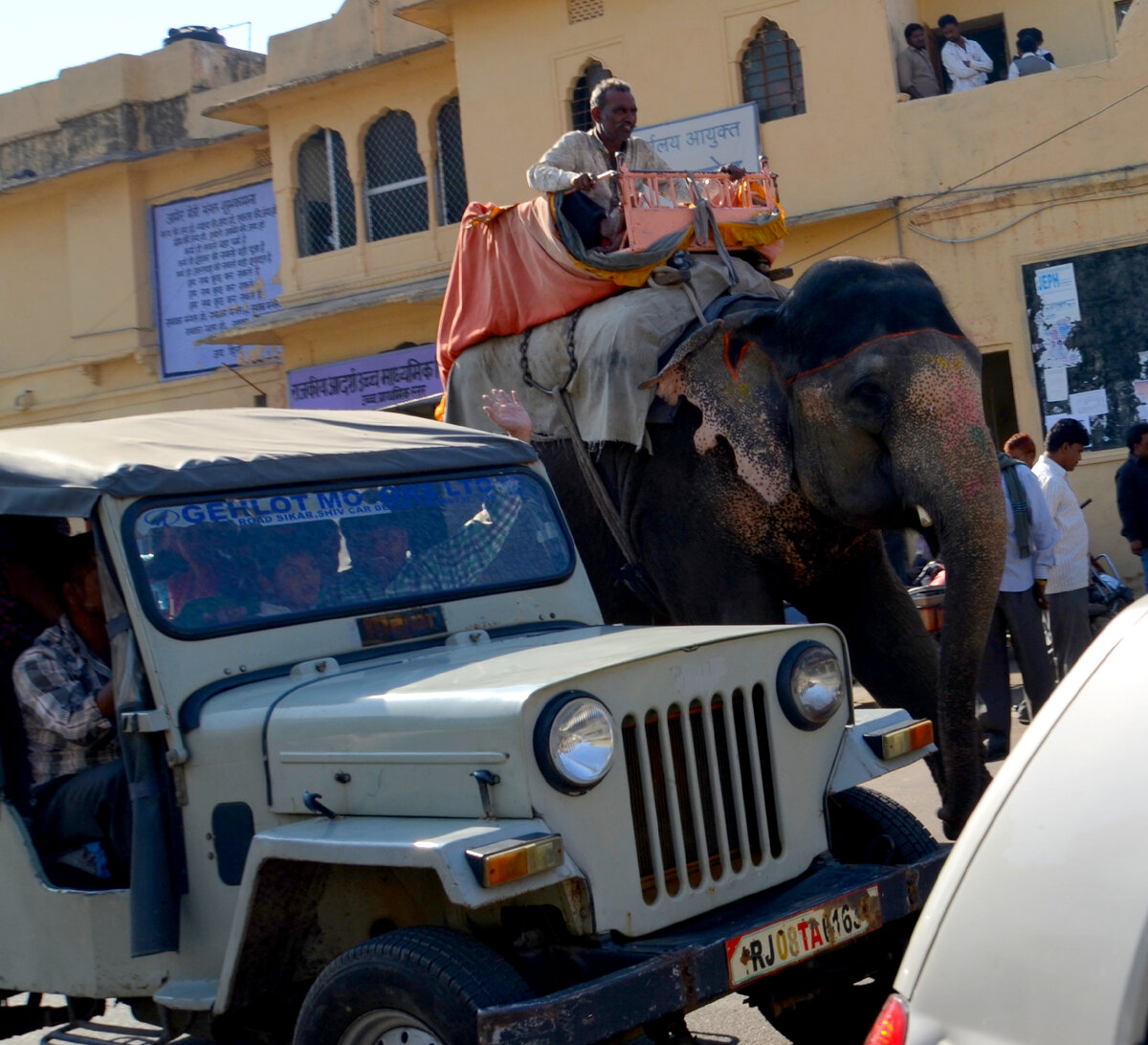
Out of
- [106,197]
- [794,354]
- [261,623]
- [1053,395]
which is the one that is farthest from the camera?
[106,197]

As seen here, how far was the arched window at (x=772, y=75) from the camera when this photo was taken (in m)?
15.6

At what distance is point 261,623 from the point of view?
4.02m

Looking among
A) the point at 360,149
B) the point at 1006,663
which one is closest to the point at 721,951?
the point at 1006,663

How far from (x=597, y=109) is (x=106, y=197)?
16.6 m

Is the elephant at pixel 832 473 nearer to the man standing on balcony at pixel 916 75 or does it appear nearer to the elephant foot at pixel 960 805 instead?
the elephant foot at pixel 960 805

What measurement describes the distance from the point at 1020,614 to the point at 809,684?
4500 mm

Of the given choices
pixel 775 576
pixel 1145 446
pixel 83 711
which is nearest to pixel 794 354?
pixel 775 576

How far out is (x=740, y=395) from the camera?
5.86 m

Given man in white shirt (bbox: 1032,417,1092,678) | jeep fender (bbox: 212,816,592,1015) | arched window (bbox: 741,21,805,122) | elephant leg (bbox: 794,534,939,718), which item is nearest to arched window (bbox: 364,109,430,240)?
arched window (bbox: 741,21,805,122)

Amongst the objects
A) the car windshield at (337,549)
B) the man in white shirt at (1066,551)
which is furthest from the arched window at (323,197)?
the car windshield at (337,549)

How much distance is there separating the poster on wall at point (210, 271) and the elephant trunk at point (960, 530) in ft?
52.9

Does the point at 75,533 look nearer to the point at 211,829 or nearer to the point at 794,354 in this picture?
the point at 211,829

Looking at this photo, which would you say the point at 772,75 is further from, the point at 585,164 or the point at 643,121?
the point at 585,164

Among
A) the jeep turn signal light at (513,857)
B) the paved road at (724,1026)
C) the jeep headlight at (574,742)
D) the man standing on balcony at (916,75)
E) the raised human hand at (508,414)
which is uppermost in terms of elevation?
the man standing on balcony at (916,75)
